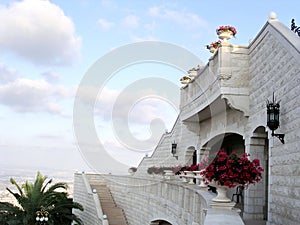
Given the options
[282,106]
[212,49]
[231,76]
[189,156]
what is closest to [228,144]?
[189,156]

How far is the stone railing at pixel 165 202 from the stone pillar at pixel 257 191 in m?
1.38

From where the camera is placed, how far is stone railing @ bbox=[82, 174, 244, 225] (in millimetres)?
6574

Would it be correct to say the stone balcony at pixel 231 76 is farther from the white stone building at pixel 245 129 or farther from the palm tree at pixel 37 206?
the palm tree at pixel 37 206

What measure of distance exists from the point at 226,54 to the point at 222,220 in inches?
278

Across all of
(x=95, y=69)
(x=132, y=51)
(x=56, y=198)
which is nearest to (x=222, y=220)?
(x=95, y=69)

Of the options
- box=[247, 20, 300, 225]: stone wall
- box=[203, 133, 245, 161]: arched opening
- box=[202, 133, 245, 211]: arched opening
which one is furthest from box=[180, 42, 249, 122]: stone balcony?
box=[203, 133, 245, 161]: arched opening

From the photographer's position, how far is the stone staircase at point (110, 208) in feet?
63.5

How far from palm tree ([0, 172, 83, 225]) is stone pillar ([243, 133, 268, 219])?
9541 millimetres

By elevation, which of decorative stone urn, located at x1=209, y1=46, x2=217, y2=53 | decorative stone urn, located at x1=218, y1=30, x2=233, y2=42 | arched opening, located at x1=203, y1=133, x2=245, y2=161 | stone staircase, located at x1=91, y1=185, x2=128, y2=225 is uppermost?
decorative stone urn, located at x1=209, y1=46, x2=217, y2=53

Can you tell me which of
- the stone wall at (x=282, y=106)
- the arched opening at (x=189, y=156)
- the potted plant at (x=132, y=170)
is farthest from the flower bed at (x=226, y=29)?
the potted plant at (x=132, y=170)

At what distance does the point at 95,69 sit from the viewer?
1262 cm

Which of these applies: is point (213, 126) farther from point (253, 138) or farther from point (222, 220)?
point (222, 220)

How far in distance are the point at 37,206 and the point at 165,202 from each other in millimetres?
8107

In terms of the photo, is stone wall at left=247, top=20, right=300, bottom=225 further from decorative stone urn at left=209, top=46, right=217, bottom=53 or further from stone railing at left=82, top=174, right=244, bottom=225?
decorative stone urn at left=209, top=46, right=217, bottom=53
